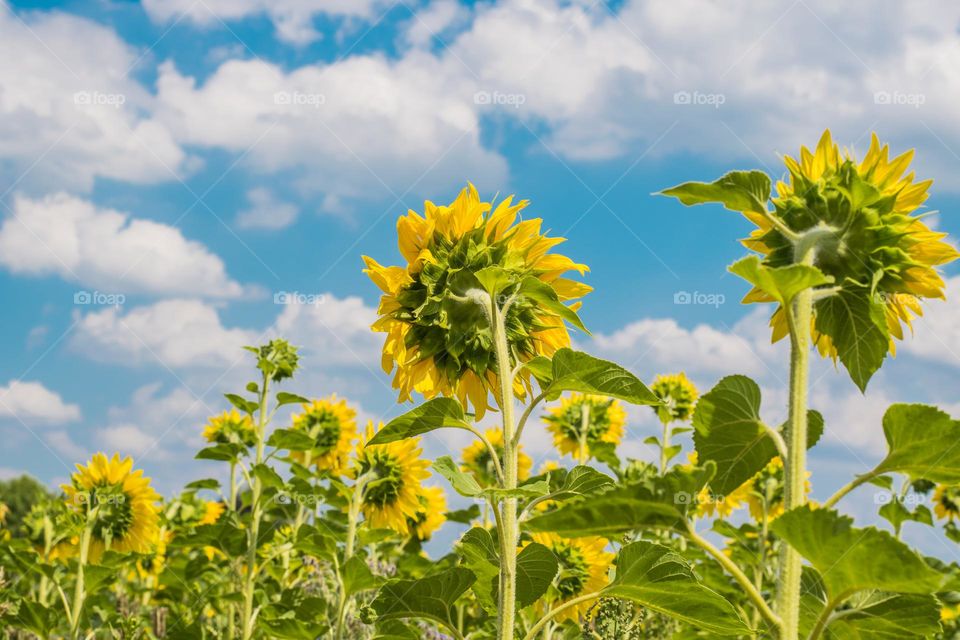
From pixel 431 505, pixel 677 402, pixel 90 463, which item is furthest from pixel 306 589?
pixel 677 402

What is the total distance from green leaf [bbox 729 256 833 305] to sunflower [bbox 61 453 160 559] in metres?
4.57

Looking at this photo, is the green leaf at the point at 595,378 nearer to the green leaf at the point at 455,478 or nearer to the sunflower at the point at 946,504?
the green leaf at the point at 455,478

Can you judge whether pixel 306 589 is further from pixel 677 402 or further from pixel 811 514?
pixel 811 514

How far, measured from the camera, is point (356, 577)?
3.73m

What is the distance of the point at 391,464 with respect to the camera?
15.1 feet

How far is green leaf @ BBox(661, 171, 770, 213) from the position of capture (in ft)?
4.24

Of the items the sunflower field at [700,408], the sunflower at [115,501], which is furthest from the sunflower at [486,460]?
the sunflower field at [700,408]

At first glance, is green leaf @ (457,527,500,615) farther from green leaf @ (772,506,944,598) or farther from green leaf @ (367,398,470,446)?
green leaf @ (772,506,944,598)

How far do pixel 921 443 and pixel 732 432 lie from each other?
0.28 metres

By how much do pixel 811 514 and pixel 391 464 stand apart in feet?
12.1

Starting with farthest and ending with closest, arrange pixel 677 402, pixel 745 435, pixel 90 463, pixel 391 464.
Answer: pixel 677 402, pixel 90 463, pixel 391 464, pixel 745 435

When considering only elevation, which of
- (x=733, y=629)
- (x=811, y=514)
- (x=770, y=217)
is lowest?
(x=733, y=629)

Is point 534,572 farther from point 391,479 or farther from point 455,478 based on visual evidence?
point 391,479

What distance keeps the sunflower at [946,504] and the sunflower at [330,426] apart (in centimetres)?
535
